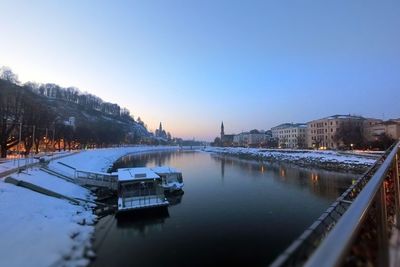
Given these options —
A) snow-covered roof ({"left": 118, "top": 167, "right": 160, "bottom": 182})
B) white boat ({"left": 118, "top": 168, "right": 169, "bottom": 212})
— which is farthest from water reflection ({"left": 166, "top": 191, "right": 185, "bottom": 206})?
snow-covered roof ({"left": 118, "top": 167, "right": 160, "bottom": 182})

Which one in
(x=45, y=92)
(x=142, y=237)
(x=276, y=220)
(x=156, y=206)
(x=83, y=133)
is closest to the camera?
(x=142, y=237)

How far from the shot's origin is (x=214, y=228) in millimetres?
21156

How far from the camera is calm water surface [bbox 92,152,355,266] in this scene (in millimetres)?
16516

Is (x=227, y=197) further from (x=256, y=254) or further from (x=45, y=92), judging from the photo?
(x=45, y=92)

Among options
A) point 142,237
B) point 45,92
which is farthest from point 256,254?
point 45,92

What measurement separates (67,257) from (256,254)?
1003 centimetres

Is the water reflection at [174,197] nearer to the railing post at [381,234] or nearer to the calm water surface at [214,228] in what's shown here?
the calm water surface at [214,228]

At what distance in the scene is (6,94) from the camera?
4584 cm

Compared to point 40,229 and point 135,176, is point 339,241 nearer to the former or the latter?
point 40,229

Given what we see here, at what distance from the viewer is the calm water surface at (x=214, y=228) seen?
54.2ft

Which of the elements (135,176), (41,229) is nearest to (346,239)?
(41,229)

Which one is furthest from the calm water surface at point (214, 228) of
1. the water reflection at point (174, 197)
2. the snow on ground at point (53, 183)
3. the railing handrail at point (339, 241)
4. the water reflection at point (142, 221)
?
the railing handrail at point (339, 241)

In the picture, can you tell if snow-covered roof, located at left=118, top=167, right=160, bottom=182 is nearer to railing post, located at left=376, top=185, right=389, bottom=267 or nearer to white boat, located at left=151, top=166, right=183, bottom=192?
white boat, located at left=151, top=166, right=183, bottom=192

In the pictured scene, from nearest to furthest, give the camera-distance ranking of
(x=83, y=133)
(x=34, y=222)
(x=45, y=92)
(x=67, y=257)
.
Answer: (x=67, y=257)
(x=34, y=222)
(x=83, y=133)
(x=45, y=92)
